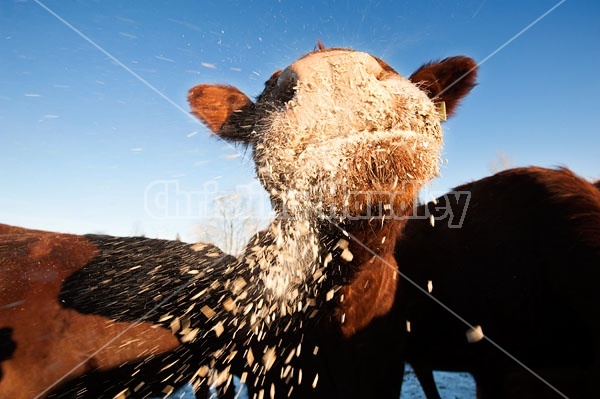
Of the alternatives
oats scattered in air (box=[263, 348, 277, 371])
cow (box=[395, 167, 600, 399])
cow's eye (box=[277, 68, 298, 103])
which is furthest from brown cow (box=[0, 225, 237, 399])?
cow (box=[395, 167, 600, 399])

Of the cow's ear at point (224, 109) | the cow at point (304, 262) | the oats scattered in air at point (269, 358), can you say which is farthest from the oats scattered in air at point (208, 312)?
the cow's ear at point (224, 109)

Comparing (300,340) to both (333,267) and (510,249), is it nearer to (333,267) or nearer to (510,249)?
(333,267)

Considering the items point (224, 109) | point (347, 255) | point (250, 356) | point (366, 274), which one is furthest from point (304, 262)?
point (224, 109)

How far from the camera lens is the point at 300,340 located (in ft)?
8.18

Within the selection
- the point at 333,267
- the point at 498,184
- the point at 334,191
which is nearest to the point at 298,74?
the point at 334,191

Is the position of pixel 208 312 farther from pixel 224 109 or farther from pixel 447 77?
pixel 447 77

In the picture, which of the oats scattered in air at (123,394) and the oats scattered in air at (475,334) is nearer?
the oats scattered in air at (123,394)

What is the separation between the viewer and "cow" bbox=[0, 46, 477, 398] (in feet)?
5.94

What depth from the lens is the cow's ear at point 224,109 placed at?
2783 millimetres

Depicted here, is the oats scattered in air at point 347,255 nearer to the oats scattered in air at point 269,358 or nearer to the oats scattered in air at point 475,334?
the oats scattered in air at point 269,358

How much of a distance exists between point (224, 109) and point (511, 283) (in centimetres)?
233

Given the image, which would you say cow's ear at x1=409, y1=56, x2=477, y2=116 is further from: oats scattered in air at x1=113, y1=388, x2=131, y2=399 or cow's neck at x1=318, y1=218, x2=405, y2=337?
oats scattered in air at x1=113, y1=388, x2=131, y2=399

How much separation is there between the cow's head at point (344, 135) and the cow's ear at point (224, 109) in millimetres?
718

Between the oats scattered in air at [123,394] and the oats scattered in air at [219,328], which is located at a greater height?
the oats scattered in air at [219,328]
